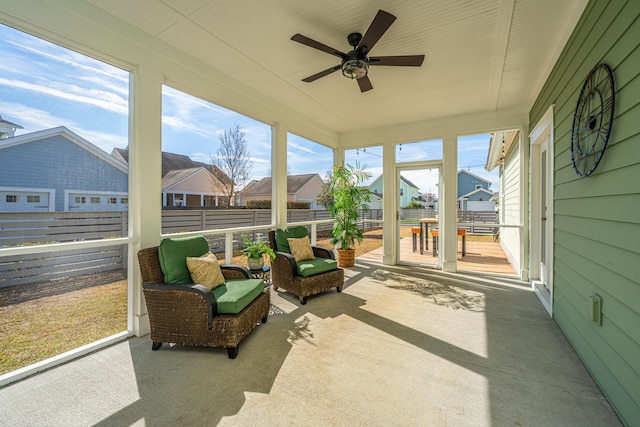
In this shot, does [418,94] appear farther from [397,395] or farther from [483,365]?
[397,395]

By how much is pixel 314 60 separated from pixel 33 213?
2.97 metres

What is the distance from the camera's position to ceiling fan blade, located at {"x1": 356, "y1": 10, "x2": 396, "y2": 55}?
2.02 m

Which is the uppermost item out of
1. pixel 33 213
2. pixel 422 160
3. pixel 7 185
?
pixel 422 160

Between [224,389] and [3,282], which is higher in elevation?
[3,282]

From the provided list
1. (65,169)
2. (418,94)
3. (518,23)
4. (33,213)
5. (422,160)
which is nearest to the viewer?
(33,213)

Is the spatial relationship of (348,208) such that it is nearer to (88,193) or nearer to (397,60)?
(397,60)

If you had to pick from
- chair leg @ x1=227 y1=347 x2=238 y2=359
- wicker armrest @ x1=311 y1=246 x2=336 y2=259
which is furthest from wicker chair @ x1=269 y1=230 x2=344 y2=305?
chair leg @ x1=227 y1=347 x2=238 y2=359

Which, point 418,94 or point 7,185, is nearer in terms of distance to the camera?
point 7,185

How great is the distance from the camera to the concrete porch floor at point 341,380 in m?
1.68

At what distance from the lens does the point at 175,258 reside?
8.60 ft

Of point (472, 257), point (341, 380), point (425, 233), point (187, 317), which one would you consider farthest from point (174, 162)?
point (472, 257)

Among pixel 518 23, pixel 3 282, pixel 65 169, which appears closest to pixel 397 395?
pixel 3 282

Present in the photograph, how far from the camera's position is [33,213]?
7.20 ft

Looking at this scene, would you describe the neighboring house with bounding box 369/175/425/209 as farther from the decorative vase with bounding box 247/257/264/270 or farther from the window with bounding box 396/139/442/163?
the decorative vase with bounding box 247/257/264/270
